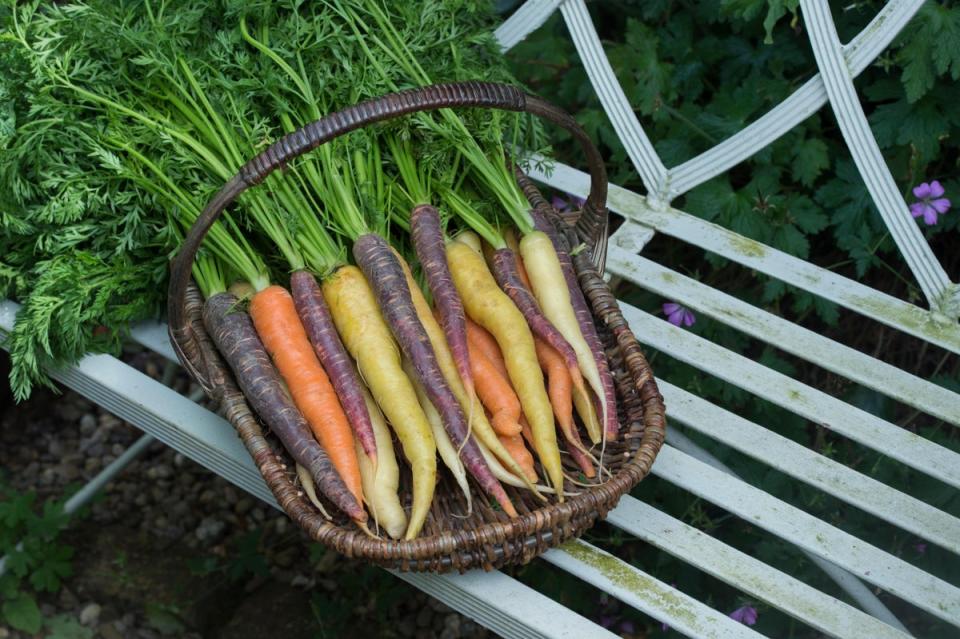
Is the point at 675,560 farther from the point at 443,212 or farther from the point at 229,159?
the point at 229,159

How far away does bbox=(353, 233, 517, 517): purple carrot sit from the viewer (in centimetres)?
140

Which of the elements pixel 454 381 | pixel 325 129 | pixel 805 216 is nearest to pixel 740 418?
pixel 454 381

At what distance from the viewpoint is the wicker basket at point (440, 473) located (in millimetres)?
1309

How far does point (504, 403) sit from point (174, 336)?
0.50 m

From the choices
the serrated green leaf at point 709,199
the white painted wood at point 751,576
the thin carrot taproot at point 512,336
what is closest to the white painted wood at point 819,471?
the white painted wood at point 751,576

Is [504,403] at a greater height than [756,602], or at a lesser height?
greater

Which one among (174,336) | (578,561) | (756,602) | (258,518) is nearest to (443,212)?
(174,336)

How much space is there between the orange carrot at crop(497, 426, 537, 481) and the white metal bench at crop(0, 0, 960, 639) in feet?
0.41

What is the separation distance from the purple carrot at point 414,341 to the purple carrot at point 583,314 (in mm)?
192

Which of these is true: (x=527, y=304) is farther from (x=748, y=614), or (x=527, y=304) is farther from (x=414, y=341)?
(x=748, y=614)

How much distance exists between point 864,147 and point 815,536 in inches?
29.4

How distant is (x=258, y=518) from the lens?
2377mm

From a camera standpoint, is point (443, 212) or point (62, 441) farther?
point (62, 441)

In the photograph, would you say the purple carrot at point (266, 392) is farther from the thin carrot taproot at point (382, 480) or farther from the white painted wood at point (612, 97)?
the white painted wood at point (612, 97)
